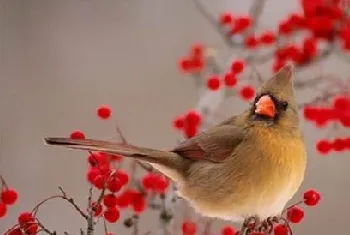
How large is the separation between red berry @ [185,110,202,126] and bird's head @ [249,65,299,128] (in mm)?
116

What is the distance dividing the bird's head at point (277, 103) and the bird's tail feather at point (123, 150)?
15 centimetres

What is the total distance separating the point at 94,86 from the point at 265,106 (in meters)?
1.33

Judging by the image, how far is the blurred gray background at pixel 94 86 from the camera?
2.25 meters

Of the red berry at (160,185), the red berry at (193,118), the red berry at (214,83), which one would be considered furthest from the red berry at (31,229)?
the red berry at (214,83)

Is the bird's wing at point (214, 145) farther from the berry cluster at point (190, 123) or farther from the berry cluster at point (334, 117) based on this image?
the berry cluster at point (334, 117)

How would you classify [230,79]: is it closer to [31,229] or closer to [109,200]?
[109,200]

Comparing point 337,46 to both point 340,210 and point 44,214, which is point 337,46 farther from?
point 44,214

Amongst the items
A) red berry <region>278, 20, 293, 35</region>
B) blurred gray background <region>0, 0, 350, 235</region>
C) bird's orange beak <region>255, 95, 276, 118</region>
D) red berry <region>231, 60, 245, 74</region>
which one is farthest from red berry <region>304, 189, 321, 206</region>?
blurred gray background <region>0, 0, 350, 235</region>

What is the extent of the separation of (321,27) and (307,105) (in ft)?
0.63

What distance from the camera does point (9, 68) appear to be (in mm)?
2371

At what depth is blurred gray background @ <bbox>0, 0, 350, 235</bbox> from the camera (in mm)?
Answer: 2254

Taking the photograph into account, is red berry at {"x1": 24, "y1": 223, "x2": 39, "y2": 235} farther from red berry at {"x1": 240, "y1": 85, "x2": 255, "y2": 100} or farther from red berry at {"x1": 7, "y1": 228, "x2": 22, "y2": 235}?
red berry at {"x1": 240, "y1": 85, "x2": 255, "y2": 100}

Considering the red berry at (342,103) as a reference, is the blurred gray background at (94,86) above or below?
above

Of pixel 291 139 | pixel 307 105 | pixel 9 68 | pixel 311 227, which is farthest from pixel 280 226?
pixel 9 68
